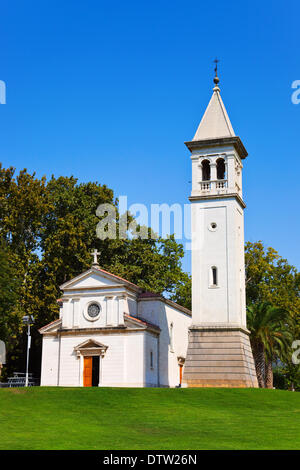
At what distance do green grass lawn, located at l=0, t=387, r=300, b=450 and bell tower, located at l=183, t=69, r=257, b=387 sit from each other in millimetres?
5006

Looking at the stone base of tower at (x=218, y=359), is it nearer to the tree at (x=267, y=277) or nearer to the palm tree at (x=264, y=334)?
the palm tree at (x=264, y=334)

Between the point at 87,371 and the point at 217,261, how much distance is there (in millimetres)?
12482

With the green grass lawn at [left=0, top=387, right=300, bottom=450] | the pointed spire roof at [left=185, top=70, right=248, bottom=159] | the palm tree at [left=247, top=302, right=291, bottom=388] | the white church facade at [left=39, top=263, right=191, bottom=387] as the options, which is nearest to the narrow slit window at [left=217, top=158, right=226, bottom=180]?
the pointed spire roof at [left=185, top=70, right=248, bottom=159]

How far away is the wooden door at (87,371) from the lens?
4412 cm

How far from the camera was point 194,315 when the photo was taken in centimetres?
4025

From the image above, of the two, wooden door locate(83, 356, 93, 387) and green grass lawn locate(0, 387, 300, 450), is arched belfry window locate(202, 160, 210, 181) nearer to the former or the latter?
wooden door locate(83, 356, 93, 387)

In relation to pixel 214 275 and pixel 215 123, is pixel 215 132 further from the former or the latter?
pixel 214 275

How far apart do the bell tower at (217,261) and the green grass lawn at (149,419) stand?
501 centimetres

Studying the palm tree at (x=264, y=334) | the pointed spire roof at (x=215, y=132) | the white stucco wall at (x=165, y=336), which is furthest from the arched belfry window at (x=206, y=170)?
the palm tree at (x=264, y=334)

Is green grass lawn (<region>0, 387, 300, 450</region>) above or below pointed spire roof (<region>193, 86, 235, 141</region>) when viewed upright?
below

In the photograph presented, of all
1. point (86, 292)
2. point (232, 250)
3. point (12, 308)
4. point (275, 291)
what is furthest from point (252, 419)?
point (275, 291)

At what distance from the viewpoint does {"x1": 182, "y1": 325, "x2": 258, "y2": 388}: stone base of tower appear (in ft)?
124

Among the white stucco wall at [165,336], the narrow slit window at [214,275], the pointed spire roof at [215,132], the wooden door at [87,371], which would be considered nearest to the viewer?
the narrow slit window at [214,275]
